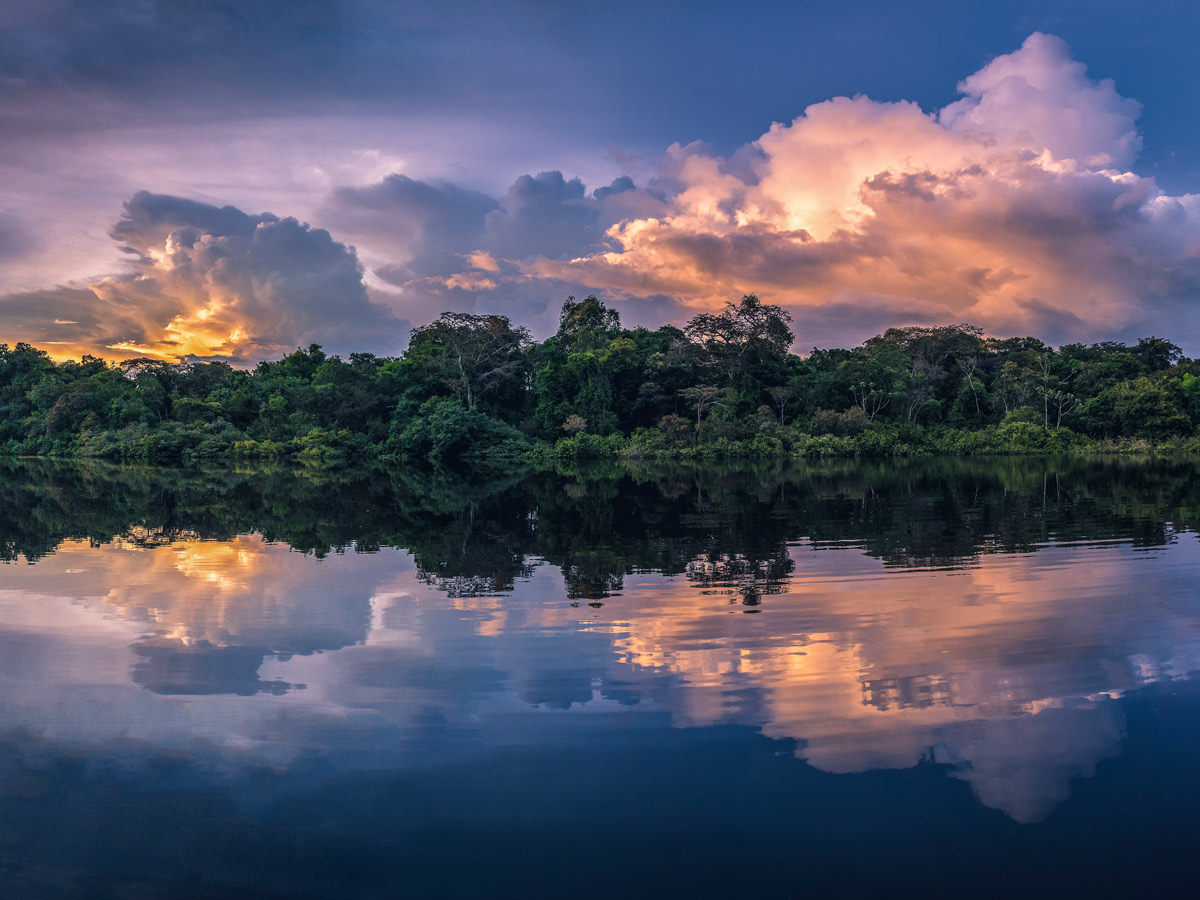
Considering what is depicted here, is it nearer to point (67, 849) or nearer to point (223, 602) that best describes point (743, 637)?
point (67, 849)

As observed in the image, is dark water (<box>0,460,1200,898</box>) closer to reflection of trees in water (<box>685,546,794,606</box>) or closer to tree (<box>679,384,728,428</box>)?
reflection of trees in water (<box>685,546,794,606</box>)

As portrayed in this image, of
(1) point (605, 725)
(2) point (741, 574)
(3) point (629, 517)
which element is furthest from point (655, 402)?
(1) point (605, 725)

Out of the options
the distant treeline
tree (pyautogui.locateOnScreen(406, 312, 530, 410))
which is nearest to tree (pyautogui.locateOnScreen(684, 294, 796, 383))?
the distant treeline

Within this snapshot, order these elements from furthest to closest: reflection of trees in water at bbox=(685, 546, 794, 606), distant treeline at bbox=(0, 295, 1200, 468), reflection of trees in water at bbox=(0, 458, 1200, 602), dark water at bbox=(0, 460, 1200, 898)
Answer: distant treeline at bbox=(0, 295, 1200, 468) < reflection of trees in water at bbox=(0, 458, 1200, 602) < reflection of trees in water at bbox=(685, 546, 794, 606) < dark water at bbox=(0, 460, 1200, 898)

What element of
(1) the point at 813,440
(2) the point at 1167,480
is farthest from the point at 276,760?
(1) the point at 813,440

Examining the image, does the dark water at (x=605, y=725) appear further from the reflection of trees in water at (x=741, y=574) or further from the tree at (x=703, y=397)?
the tree at (x=703, y=397)

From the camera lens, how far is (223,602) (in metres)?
8.42

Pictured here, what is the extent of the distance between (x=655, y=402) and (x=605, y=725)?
4704 cm

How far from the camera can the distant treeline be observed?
149 feet

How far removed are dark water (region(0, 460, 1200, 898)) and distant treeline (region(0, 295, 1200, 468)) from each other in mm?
35103

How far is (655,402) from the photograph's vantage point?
5138cm

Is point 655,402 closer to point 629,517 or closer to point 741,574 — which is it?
point 629,517

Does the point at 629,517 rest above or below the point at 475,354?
below

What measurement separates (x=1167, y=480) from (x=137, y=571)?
28367mm
